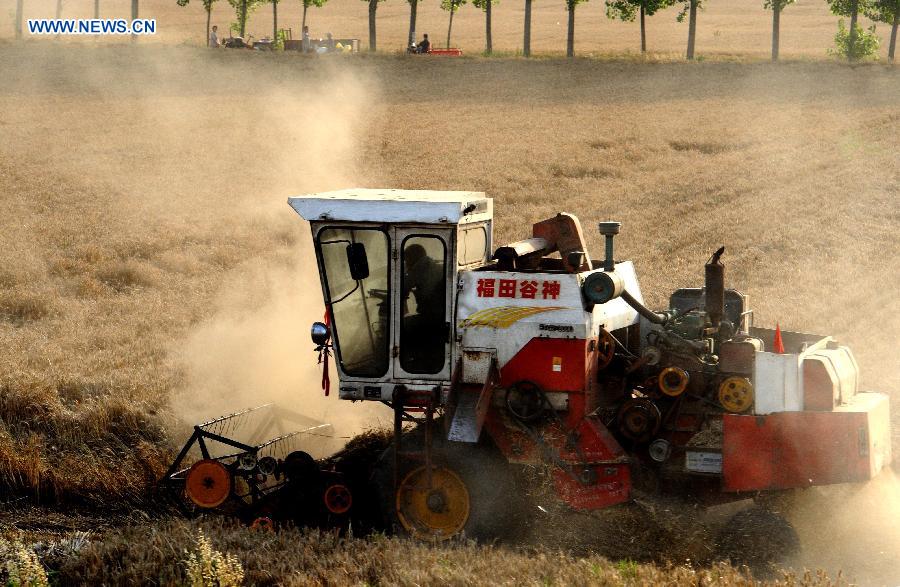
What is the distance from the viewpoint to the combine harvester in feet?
27.7

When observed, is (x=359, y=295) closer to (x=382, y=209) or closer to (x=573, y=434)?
(x=382, y=209)

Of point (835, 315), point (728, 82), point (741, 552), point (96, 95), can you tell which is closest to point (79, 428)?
point (741, 552)

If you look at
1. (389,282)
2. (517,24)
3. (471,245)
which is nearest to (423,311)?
(389,282)

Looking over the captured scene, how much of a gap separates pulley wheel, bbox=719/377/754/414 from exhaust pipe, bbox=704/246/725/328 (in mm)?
636

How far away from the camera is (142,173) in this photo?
89.6 ft

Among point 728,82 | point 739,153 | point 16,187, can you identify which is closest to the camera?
point 16,187

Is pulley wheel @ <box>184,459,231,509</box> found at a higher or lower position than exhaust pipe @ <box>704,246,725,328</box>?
lower

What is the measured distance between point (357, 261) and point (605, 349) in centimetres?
235

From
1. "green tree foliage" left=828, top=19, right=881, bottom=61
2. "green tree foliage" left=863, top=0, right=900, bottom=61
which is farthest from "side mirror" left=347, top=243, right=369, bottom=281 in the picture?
"green tree foliage" left=863, top=0, right=900, bottom=61

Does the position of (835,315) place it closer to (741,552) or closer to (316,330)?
(741,552)

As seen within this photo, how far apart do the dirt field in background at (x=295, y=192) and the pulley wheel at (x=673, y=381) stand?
150 cm

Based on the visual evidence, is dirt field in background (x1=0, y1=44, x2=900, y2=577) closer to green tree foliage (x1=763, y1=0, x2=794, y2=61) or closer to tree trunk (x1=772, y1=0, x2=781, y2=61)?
tree trunk (x1=772, y1=0, x2=781, y2=61)

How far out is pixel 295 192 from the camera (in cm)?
2461

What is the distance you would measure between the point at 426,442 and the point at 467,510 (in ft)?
2.18
